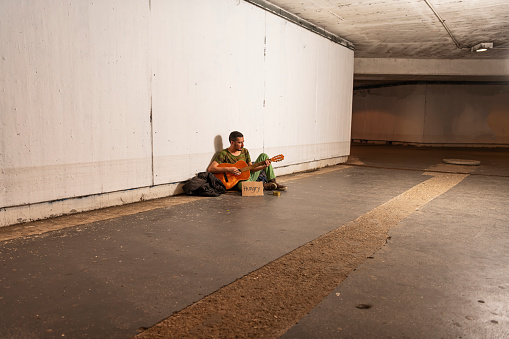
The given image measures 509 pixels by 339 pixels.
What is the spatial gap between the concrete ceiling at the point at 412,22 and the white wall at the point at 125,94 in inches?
44.5

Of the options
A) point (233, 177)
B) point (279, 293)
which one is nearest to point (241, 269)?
point (279, 293)

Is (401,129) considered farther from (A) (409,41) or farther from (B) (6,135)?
(B) (6,135)

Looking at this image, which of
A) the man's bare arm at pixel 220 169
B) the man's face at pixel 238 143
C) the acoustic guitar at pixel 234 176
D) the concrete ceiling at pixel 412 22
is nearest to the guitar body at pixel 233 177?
the acoustic guitar at pixel 234 176

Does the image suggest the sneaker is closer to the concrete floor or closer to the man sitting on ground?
the man sitting on ground

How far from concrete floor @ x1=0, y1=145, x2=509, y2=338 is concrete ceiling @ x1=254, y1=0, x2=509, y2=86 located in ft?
14.3

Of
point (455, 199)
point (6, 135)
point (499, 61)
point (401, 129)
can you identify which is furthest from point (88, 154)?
point (401, 129)

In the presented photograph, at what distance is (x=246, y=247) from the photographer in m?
3.76

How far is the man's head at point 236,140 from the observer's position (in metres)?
6.59

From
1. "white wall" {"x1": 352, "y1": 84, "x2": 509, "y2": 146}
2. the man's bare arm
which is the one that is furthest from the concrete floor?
"white wall" {"x1": 352, "y1": 84, "x2": 509, "y2": 146}

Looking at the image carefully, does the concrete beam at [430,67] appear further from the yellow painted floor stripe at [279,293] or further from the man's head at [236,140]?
the yellow painted floor stripe at [279,293]

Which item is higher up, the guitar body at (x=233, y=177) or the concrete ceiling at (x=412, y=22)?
the concrete ceiling at (x=412, y=22)

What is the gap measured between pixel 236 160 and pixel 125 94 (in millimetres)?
2159

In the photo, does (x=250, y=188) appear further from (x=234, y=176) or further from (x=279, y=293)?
(x=279, y=293)

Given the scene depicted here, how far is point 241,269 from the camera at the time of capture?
3.20 metres
